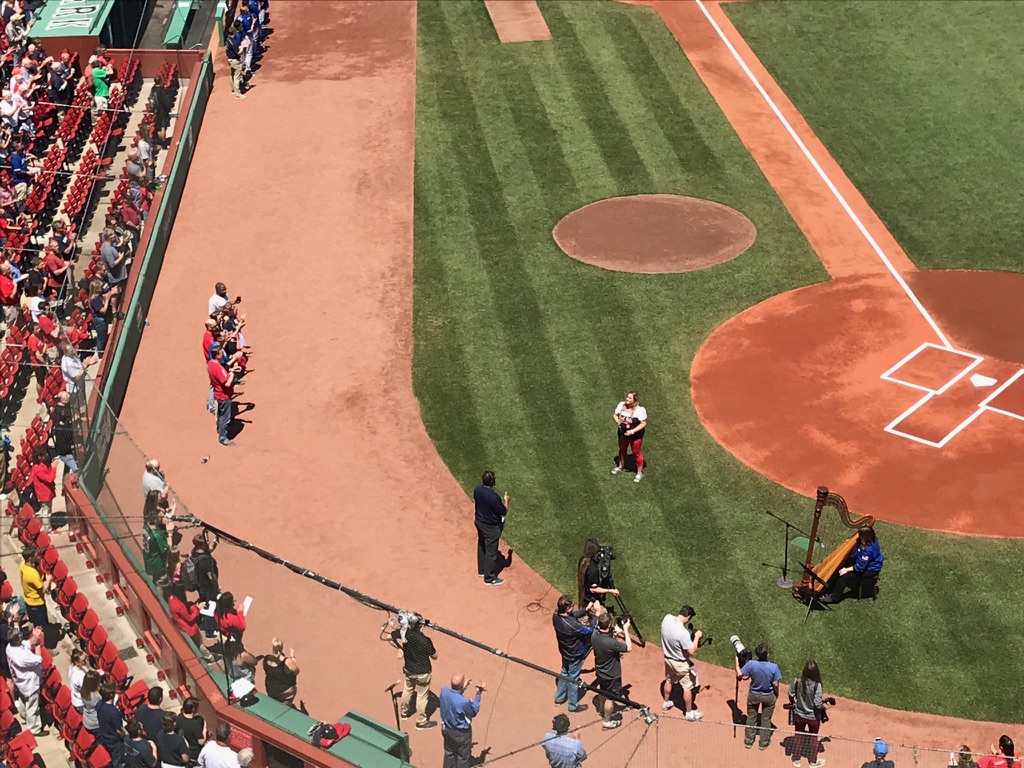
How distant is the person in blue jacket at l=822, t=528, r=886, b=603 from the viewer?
17031mm

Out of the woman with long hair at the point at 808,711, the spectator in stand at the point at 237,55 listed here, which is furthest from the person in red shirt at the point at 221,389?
the spectator in stand at the point at 237,55

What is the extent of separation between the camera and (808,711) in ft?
49.4

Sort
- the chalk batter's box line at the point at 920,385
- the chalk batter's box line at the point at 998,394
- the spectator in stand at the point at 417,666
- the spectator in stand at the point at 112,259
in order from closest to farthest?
the spectator in stand at the point at 417,666
the chalk batter's box line at the point at 998,394
the chalk batter's box line at the point at 920,385
the spectator in stand at the point at 112,259

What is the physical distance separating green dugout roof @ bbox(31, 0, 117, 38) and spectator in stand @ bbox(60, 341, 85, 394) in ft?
41.0

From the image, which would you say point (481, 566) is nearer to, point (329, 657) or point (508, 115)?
point (329, 657)

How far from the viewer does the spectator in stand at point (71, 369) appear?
65.3 ft

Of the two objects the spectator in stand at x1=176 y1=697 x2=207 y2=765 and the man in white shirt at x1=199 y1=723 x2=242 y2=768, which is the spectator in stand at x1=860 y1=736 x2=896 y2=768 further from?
the spectator in stand at x1=176 y1=697 x2=207 y2=765

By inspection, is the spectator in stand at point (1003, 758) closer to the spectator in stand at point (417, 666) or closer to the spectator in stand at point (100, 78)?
the spectator in stand at point (417, 666)

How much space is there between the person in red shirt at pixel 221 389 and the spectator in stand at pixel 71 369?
1.63 metres

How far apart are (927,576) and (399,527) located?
6313 millimetres

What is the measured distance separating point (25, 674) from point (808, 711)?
25.8 feet

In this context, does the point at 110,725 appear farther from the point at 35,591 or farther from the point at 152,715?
the point at 35,591

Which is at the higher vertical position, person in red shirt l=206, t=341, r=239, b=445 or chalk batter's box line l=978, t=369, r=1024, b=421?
person in red shirt l=206, t=341, r=239, b=445

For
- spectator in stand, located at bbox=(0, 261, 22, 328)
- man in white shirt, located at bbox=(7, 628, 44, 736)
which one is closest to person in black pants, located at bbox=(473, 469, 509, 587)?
man in white shirt, located at bbox=(7, 628, 44, 736)
